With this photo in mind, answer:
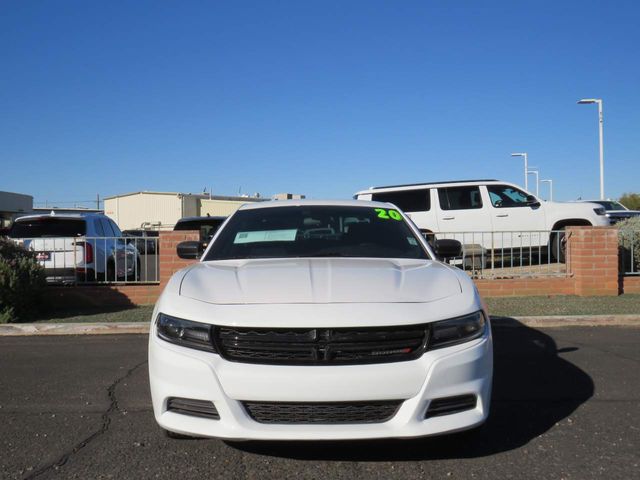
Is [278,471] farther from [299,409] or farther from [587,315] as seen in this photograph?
[587,315]

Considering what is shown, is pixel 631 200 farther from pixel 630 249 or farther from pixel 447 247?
pixel 447 247

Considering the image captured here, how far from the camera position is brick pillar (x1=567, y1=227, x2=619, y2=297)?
998 cm

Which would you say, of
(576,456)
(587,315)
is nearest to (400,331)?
(576,456)

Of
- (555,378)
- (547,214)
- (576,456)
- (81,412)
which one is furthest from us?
(547,214)

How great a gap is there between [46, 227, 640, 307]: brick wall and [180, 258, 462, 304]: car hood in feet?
19.0

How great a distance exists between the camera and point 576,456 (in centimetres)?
341

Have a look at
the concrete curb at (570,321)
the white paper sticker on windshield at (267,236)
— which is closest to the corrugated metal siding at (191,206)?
the concrete curb at (570,321)

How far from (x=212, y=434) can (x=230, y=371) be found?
13.7 inches

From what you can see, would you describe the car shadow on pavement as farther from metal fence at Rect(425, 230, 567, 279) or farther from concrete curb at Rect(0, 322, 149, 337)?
concrete curb at Rect(0, 322, 149, 337)

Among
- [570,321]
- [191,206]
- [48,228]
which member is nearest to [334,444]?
[570,321]

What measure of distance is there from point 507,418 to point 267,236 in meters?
2.30

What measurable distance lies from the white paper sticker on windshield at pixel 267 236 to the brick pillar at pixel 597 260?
7017mm

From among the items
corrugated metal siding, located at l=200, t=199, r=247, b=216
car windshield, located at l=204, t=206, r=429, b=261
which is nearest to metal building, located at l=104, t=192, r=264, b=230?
corrugated metal siding, located at l=200, t=199, r=247, b=216

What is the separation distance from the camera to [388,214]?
5105 millimetres
